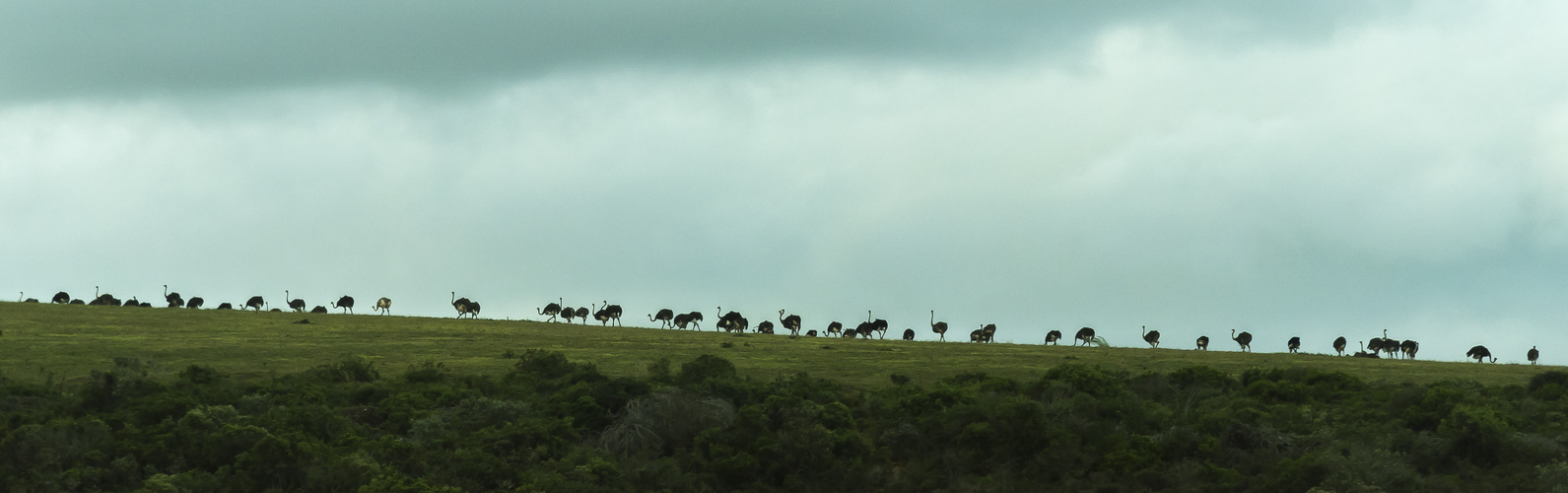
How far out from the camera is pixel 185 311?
56875 millimetres

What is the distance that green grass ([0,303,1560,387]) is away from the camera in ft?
141

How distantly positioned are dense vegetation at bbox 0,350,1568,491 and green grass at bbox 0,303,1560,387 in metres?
3.78

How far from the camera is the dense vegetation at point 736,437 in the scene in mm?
32906

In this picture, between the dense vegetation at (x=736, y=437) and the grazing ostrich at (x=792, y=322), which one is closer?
the dense vegetation at (x=736, y=437)

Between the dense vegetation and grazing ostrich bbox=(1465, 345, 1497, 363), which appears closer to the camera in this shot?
the dense vegetation

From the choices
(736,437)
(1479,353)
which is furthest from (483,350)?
(1479,353)

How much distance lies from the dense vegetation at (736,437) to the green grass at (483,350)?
3782mm

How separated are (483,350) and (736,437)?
48.9ft

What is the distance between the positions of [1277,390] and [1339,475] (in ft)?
26.8

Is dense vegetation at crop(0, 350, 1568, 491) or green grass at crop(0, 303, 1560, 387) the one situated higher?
green grass at crop(0, 303, 1560, 387)

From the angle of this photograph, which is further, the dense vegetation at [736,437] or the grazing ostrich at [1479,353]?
the grazing ostrich at [1479,353]

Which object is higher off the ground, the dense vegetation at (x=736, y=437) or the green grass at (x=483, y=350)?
the green grass at (x=483, y=350)

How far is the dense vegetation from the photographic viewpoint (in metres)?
32.9

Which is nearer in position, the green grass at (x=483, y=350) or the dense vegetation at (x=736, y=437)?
the dense vegetation at (x=736, y=437)
